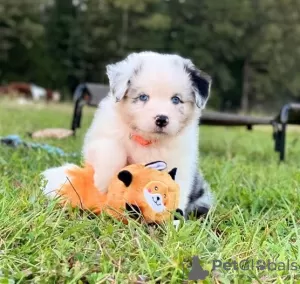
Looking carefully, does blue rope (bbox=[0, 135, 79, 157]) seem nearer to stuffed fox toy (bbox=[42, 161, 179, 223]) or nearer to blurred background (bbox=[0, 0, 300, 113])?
stuffed fox toy (bbox=[42, 161, 179, 223])

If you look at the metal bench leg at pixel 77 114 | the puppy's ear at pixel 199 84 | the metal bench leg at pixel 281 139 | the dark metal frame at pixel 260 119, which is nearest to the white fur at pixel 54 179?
the puppy's ear at pixel 199 84

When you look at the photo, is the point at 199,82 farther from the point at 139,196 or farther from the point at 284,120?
the point at 284,120

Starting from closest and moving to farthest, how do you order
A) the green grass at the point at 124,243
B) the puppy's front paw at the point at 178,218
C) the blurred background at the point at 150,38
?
1. the green grass at the point at 124,243
2. the puppy's front paw at the point at 178,218
3. the blurred background at the point at 150,38

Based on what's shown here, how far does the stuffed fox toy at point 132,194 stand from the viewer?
2398 millimetres

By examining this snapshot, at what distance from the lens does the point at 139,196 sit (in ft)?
7.93

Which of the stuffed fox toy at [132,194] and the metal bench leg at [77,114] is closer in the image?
the stuffed fox toy at [132,194]

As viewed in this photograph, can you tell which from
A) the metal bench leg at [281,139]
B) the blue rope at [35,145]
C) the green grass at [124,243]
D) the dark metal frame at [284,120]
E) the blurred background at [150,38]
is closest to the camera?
the green grass at [124,243]

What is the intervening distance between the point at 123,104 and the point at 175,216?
22.4 inches

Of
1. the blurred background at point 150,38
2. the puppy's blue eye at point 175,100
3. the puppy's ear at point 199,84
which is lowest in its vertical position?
the blurred background at point 150,38

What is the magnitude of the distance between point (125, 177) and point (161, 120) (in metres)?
0.29

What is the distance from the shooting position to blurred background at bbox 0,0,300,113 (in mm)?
30078

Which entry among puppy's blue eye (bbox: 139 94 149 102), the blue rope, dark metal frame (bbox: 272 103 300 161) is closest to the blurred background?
dark metal frame (bbox: 272 103 300 161)

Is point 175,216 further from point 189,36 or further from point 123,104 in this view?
point 189,36

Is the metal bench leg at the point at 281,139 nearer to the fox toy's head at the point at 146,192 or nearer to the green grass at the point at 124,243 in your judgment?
the green grass at the point at 124,243
